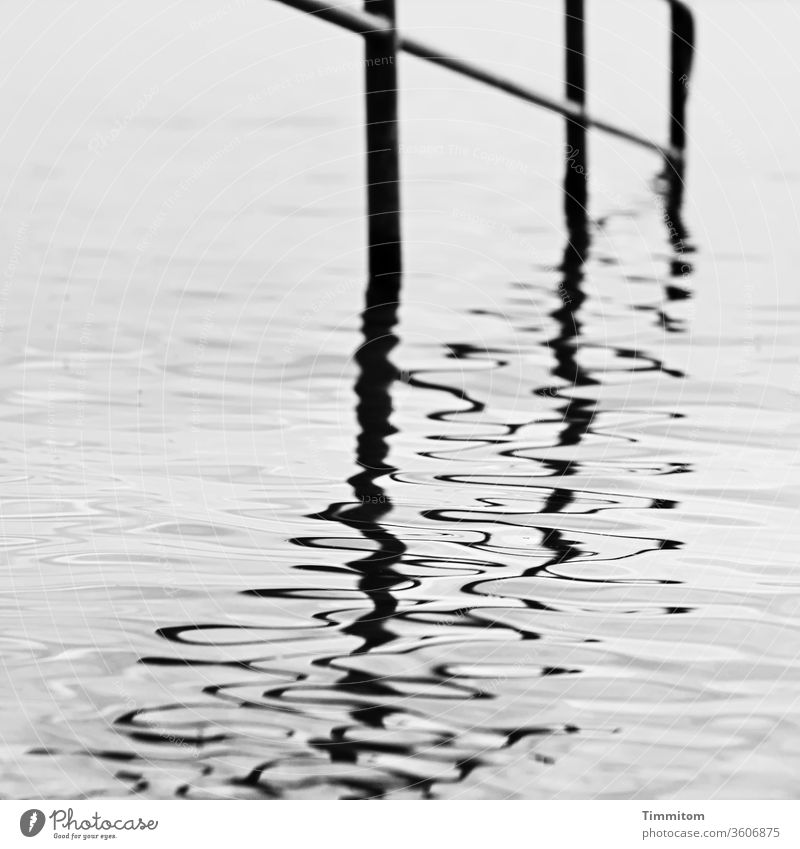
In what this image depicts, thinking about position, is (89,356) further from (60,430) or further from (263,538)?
(263,538)

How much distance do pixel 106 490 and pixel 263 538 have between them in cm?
44

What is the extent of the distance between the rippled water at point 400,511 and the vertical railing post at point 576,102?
79cm

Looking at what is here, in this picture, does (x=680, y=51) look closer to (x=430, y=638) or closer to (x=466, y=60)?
(x=466, y=60)

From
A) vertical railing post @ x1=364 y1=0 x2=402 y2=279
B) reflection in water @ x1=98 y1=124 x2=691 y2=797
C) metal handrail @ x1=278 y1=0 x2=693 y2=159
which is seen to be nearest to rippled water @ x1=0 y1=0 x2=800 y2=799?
reflection in water @ x1=98 y1=124 x2=691 y2=797

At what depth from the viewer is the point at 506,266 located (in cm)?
553

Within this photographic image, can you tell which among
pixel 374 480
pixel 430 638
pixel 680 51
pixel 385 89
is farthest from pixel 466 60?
pixel 430 638

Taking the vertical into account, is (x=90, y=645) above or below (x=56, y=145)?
below

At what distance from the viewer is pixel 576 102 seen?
7.00 m

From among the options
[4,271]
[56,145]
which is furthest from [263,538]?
[56,145]

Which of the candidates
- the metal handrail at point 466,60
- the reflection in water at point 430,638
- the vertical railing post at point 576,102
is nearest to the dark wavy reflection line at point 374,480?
the reflection in water at point 430,638

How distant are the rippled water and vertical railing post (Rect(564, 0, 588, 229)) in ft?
2.60

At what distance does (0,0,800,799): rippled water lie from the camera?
192 cm

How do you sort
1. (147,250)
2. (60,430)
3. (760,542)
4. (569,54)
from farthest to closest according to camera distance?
1. (569,54)
2. (147,250)
3. (60,430)
4. (760,542)

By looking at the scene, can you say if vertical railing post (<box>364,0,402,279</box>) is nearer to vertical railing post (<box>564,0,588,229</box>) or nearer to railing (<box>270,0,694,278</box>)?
railing (<box>270,0,694,278</box>)
